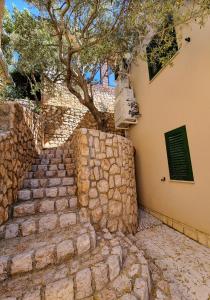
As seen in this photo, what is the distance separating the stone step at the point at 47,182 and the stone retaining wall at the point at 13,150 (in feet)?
0.61

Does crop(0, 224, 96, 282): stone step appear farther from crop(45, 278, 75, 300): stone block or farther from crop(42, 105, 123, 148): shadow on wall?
crop(42, 105, 123, 148): shadow on wall

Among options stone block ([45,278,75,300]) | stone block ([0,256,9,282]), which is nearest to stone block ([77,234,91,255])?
stone block ([45,278,75,300])

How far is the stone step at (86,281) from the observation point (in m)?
1.92

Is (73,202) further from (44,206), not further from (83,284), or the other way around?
(83,284)

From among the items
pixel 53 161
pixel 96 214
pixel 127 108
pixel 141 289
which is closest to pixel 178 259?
pixel 141 289

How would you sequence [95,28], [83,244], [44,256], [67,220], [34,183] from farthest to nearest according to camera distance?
1. [95,28]
2. [34,183]
3. [67,220]
4. [83,244]
5. [44,256]

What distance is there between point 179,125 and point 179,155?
73 cm

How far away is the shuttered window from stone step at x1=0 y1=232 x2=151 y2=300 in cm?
227

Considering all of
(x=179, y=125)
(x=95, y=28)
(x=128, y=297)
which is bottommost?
(x=128, y=297)

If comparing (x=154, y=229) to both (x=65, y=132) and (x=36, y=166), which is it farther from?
(x=65, y=132)

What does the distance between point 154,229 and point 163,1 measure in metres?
5.46

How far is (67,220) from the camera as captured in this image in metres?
3.09

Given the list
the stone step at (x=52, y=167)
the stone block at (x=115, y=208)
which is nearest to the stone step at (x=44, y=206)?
the stone block at (x=115, y=208)

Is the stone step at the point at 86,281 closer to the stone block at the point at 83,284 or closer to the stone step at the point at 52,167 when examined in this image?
the stone block at the point at 83,284
